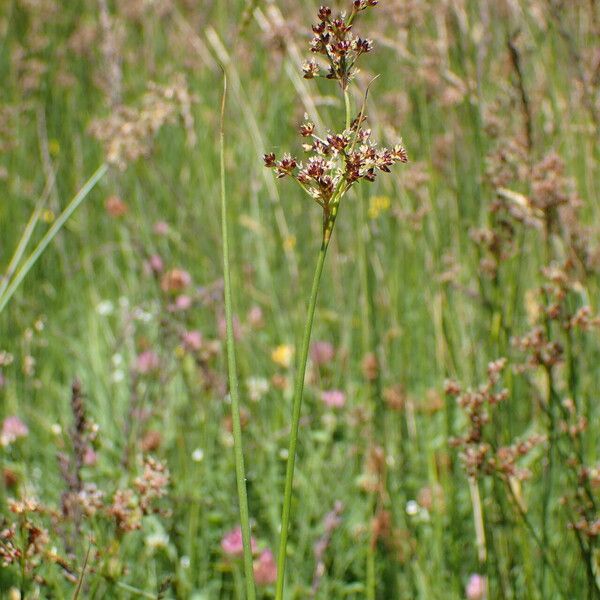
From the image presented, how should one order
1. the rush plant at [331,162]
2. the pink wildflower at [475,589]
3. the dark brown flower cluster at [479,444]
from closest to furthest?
the rush plant at [331,162], the dark brown flower cluster at [479,444], the pink wildflower at [475,589]

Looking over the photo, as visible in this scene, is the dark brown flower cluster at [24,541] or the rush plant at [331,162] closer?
the rush plant at [331,162]

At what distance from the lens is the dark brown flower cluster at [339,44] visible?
0.57 metres

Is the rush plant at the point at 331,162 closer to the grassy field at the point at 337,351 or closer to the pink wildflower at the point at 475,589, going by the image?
the grassy field at the point at 337,351

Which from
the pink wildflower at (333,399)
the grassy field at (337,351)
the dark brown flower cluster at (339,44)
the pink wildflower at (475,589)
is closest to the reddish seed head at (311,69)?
the dark brown flower cluster at (339,44)

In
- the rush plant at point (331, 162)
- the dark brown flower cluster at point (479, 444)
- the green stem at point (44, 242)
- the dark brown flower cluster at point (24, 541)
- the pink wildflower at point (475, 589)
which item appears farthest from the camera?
the pink wildflower at point (475, 589)

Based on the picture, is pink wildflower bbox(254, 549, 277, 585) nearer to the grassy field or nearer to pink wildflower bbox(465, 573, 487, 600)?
the grassy field

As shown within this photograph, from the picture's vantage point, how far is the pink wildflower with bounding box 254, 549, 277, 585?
1.40 meters

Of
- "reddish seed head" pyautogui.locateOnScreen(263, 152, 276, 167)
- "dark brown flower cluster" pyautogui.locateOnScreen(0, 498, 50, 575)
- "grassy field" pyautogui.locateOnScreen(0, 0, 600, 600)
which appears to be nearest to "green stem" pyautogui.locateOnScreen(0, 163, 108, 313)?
"grassy field" pyautogui.locateOnScreen(0, 0, 600, 600)

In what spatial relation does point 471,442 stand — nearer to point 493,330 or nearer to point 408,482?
point 493,330

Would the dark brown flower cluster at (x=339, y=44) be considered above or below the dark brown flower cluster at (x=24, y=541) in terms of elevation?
above

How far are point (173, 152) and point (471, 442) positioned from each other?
7.58 ft

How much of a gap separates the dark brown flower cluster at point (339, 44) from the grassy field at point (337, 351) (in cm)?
31

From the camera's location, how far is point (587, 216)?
6.79ft

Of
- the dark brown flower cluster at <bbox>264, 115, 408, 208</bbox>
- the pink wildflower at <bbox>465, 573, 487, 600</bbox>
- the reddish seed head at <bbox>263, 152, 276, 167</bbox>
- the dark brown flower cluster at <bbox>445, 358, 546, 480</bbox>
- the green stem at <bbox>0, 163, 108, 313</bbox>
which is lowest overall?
the pink wildflower at <bbox>465, 573, 487, 600</bbox>
